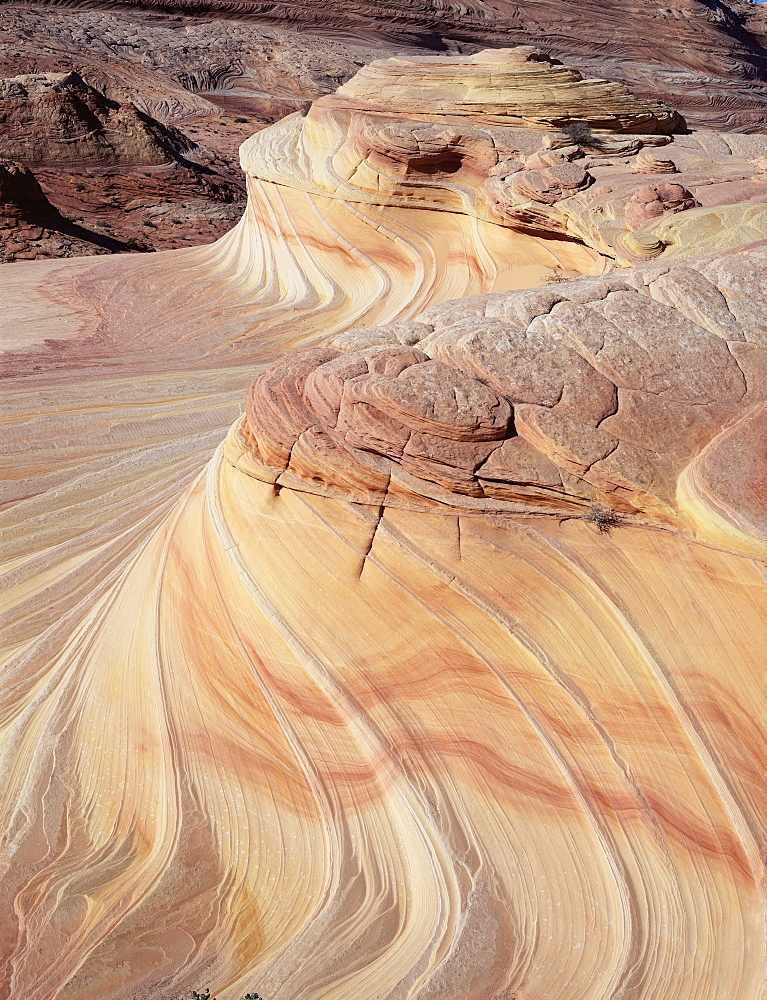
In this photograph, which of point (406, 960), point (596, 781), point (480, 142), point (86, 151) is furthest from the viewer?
point (86, 151)

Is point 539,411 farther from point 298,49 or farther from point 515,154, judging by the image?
point 298,49

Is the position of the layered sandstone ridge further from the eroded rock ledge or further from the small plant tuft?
the small plant tuft

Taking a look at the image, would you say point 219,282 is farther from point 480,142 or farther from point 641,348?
point 641,348

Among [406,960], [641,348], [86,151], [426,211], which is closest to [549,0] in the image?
[86,151]

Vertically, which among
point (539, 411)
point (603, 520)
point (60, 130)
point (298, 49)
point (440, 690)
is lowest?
point (60, 130)

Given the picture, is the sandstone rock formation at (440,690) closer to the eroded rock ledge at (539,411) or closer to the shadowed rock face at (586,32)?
the eroded rock ledge at (539,411)

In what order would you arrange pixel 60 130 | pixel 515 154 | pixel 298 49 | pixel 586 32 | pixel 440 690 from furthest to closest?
pixel 586 32, pixel 298 49, pixel 60 130, pixel 515 154, pixel 440 690

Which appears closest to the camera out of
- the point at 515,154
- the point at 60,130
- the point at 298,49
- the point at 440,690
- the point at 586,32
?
the point at 440,690

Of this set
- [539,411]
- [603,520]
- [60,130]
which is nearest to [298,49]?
[60,130]
